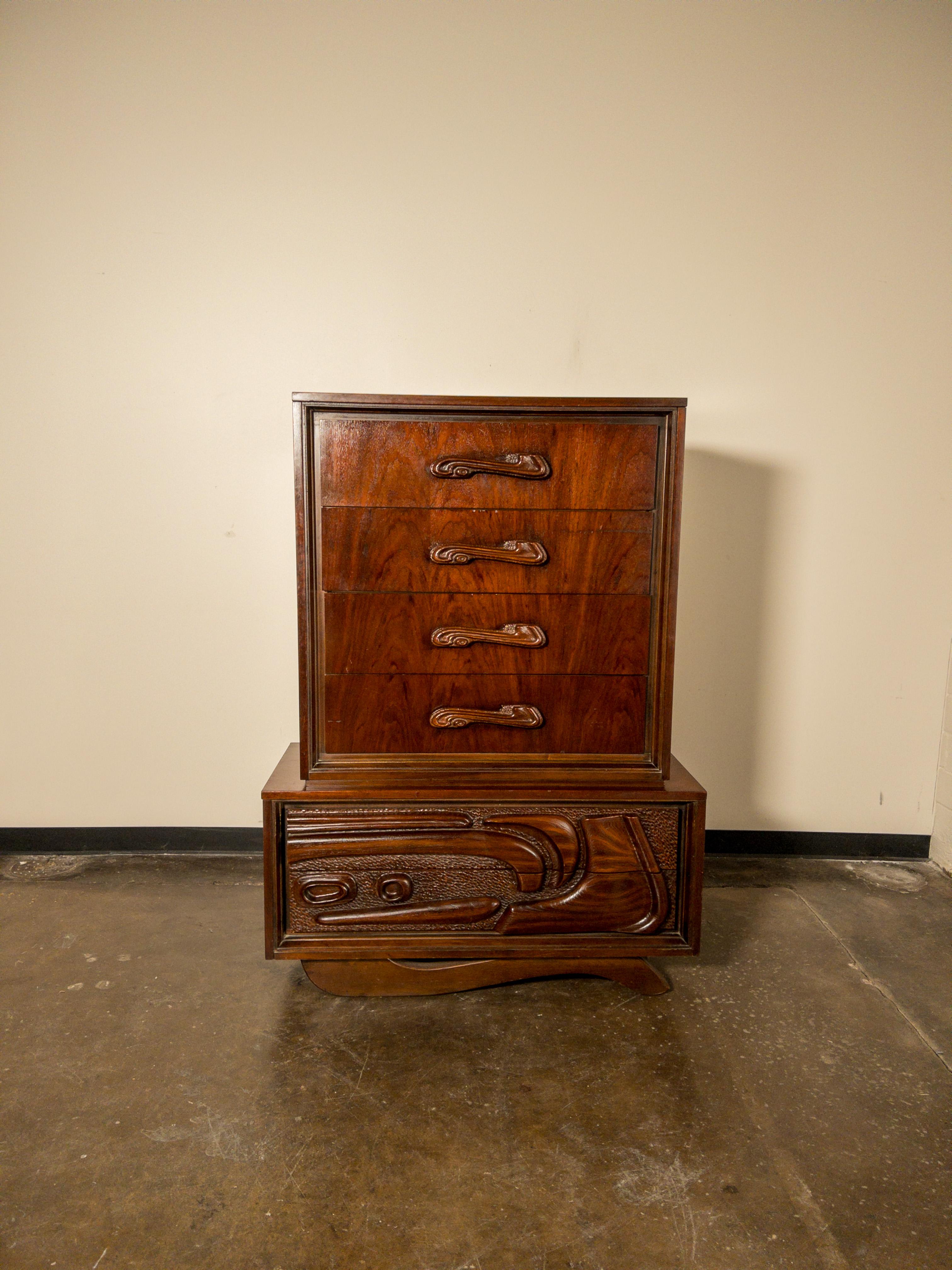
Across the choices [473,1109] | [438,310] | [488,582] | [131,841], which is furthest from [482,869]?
[438,310]

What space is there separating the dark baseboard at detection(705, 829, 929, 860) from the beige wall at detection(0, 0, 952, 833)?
0.28 metres

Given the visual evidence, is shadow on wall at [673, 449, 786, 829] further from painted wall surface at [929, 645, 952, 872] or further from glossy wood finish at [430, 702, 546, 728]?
glossy wood finish at [430, 702, 546, 728]

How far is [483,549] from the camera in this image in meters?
1.73

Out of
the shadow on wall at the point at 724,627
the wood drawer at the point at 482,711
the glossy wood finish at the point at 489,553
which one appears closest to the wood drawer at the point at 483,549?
the glossy wood finish at the point at 489,553

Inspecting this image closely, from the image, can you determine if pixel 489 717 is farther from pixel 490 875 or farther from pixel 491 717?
pixel 490 875

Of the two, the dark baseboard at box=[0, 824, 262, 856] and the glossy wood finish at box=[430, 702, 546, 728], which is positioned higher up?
the glossy wood finish at box=[430, 702, 546, 728]

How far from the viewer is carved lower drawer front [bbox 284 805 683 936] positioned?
1.75m

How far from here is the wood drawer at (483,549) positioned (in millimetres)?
1722

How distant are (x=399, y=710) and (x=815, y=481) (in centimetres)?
153

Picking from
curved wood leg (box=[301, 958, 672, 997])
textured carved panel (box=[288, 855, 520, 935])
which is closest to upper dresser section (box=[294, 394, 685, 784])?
textured carved panel (box=[288, 855, 520, 935])

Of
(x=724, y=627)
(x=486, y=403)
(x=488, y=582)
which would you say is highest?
(x=486, y=403)

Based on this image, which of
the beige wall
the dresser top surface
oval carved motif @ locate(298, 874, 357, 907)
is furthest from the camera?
the beige wall

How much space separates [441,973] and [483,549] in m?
0.97

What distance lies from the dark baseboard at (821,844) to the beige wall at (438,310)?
11.1 inches
